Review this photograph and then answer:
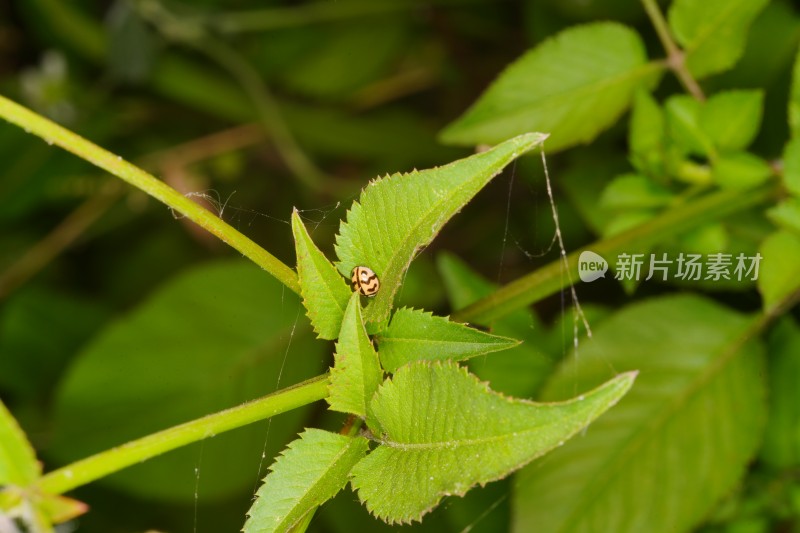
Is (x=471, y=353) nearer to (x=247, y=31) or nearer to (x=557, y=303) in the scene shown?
(x=557, y=303)

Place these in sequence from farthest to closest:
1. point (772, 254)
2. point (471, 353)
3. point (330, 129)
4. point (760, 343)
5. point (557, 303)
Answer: point (330, 129), point (557, 303), point (760, 343), point (772, 254), point (471, 353)

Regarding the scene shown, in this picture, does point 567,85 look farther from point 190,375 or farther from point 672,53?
point 190,375

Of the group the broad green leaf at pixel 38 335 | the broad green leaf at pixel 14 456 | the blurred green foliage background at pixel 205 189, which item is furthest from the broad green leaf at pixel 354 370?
the broad green leaf at pixel 38 335

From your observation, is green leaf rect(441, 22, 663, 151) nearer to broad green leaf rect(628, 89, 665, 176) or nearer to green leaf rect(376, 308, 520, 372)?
broad green leaf rect(628, 89, 665, 176)

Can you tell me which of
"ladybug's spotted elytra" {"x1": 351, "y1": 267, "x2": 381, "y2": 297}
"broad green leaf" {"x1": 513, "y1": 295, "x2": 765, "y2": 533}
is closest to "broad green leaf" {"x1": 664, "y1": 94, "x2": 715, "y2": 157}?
"broad green leaf" {"x1": 513, "y1": 295, "x2": 765, "y2": 533}

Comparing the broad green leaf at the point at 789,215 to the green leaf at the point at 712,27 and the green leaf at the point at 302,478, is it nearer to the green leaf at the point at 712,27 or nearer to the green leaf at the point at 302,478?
the green leaf at the point at 712,27

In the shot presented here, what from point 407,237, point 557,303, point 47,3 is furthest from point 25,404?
point 407,237

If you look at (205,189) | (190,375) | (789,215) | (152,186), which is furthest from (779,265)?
(205,189)
